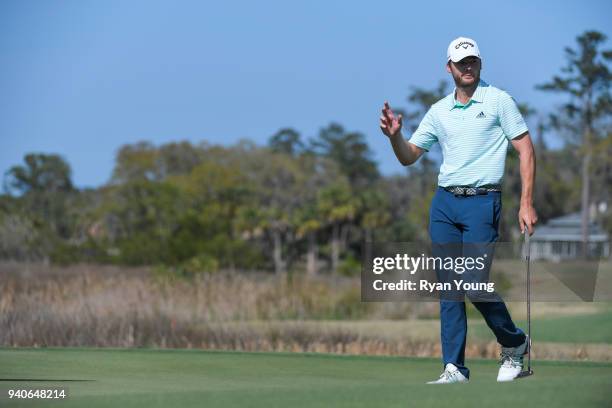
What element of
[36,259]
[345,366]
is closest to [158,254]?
[36,259]

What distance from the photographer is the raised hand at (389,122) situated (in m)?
6.69

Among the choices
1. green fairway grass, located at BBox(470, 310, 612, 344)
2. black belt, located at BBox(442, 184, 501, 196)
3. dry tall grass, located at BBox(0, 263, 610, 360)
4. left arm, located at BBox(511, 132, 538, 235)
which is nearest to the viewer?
left arm, located at BBox(511, 132, 538, 235)

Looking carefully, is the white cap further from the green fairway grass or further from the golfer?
the green fairway grass

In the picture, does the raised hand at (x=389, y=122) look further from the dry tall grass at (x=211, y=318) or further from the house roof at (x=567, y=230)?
the house roof at (x=567, y=230)

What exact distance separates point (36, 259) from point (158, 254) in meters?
6.53

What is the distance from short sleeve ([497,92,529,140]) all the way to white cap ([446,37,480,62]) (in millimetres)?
304

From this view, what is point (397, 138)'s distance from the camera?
6.84 meters

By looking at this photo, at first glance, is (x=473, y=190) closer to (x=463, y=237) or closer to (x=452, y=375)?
(x=463, y=237)

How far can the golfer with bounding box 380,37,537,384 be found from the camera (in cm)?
662

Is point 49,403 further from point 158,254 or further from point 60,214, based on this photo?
point 60,214

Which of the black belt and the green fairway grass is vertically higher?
the black belt

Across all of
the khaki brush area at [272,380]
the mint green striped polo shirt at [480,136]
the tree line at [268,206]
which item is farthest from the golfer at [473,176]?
the tree line at [268,206]

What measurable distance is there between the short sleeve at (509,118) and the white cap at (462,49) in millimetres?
304

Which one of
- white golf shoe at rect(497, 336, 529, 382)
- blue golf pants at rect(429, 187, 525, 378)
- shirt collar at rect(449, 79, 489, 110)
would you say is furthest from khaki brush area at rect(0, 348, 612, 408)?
shirt collar at rect(449, 79, 489, 110)
